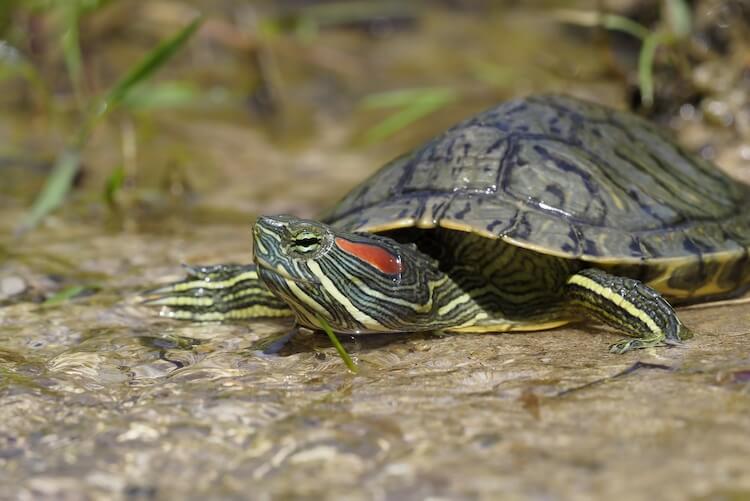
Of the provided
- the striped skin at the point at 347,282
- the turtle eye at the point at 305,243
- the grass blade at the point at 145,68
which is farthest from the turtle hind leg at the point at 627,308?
the grass blade at the point at 145,68

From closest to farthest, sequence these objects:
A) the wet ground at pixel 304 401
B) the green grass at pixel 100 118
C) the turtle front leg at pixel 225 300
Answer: the wet ground at pixel 304 401 < the turtle front leg at pixel 225 300 < the green grass at pixel 100 118

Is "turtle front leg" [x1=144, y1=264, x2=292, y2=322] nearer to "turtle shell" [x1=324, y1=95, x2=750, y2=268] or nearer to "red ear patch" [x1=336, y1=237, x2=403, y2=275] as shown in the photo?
"turtle shell" [x1=324, y1=95, x2=750, y2=268]

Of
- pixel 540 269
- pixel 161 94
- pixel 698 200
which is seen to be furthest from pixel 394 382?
pixel 161 94

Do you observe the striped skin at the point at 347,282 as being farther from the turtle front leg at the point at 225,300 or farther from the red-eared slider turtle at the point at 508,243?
the turtle front leg at the point at 225,300

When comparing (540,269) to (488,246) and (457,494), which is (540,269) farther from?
(457,494)

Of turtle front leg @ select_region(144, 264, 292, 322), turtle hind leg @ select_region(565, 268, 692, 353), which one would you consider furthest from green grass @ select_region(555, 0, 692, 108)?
turtle front leg @ select_region(144, 264, 292, 322)

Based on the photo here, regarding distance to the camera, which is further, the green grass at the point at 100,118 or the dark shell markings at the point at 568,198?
the green grass at the point at 100,118

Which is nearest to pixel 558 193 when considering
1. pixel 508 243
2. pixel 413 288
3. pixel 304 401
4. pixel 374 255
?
pixel 508 243
